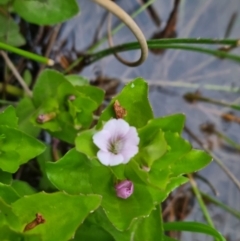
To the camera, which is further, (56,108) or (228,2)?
(228,2)

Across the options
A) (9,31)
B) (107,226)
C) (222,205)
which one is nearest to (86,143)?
(107,226)

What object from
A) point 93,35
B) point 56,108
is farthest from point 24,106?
point 93,35

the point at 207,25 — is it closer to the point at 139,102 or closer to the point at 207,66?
the point at 207,66

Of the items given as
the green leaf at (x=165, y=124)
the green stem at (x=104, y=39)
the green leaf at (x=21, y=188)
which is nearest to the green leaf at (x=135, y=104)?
the green leaf at (x=165, y=124)

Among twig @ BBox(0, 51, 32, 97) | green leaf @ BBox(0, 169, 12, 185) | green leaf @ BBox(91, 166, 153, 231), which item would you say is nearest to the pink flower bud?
green leaf @ BBox(91, 166, 153, 231)

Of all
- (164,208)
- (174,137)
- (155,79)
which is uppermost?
(174,137)

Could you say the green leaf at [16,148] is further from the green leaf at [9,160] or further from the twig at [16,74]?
the twig at [16,74]

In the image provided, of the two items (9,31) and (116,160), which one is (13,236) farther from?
(9,31)
